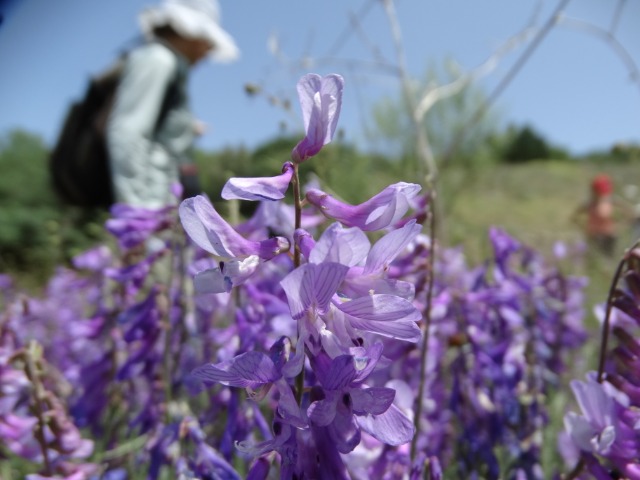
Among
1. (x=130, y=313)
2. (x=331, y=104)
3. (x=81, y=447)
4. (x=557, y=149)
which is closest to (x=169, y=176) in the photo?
(x=130, y=313)

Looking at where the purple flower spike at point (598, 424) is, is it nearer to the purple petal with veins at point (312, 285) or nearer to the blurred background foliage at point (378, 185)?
the purple petal with veins at point (312, 285)

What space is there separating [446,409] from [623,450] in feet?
2.07

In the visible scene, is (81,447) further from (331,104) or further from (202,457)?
(331,104)

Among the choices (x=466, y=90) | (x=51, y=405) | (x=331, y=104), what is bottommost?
(x=51, y=405)

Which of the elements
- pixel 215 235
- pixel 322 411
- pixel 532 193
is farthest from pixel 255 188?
pixel 532 193

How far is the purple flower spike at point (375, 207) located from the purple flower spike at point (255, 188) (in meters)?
0.05

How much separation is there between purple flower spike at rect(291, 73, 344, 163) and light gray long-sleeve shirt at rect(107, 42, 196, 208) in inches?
90.7

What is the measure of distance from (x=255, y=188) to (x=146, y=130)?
2.66 metres

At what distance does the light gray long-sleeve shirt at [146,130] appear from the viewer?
9.47 feet

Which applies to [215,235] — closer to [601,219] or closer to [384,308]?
[384,308]

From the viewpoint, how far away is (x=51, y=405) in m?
0.85

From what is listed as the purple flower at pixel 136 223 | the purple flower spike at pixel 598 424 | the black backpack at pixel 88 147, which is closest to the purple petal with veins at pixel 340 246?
the purple flower spike at pixel 598 424

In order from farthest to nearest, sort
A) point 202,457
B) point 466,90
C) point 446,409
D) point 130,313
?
point 466,90, point 446,409, point 130,313, point 202,457

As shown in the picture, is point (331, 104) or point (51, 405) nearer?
point (331, 104)
